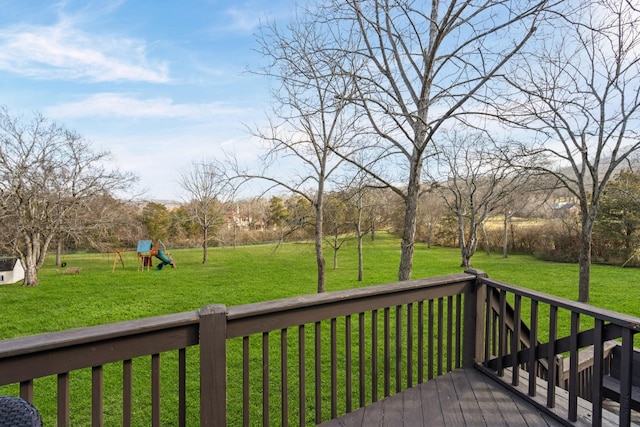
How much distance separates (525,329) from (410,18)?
3213 mm

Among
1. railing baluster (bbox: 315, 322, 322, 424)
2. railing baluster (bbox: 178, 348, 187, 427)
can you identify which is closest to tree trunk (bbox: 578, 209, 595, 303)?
railing baluster (bbox: 315, 322, 322, 424)

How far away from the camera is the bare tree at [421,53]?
326 cm

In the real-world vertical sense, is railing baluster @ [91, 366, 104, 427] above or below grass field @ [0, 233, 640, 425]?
above

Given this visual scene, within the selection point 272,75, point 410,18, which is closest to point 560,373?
point 410,18

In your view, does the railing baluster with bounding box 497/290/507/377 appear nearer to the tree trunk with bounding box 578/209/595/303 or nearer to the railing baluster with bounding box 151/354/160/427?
the railing baluster with bounding box 151/354/160/427

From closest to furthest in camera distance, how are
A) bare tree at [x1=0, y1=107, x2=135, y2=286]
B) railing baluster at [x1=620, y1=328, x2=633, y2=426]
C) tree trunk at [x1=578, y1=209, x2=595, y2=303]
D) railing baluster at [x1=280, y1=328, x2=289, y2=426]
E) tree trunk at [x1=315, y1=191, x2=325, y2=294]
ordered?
railing baluster at [x1=620, y1=328, x2=633, y2=426]
railing baluster at [x1=280, y1=328, x2=289, y2=426]
tree trunk at [x1=578, y1=209, x2=595, y2=303]
tree trunk at [x1=315, y1=191, x2=325, y2=294]
bare tree at [x1=0, y1=107, x2=135, y2=286]

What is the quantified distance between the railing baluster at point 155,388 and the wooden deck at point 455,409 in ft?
3.06

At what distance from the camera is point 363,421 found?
6.24 feet

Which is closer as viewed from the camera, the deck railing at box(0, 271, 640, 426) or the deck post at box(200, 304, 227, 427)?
the deck railing at box(0, 271, 640, 426)

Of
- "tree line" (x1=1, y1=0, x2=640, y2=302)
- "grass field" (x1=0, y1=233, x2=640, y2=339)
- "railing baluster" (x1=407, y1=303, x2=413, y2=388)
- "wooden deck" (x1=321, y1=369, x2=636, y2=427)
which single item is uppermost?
"tree line" (x1=1, y1=0, x2=640, y2=302)

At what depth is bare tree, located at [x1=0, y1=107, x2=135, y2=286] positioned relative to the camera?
1073 centimetres

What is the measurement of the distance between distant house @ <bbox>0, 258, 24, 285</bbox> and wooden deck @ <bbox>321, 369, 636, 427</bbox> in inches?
611

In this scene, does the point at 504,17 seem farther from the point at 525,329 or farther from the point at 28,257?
the point at 28,257

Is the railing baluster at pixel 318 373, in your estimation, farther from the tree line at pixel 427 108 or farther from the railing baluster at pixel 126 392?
the tree line at pixel 427 108
